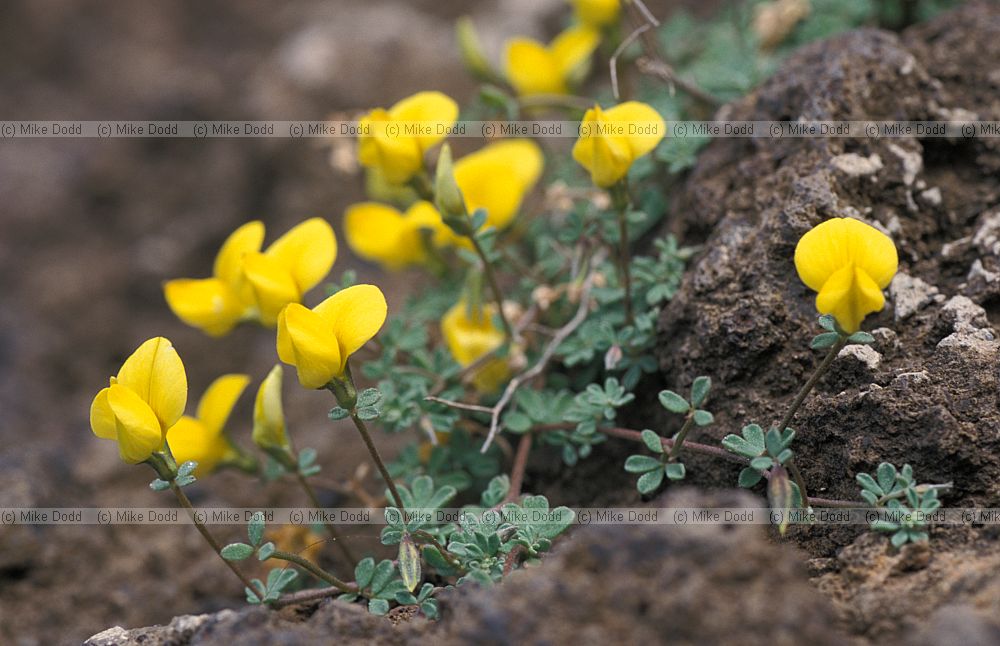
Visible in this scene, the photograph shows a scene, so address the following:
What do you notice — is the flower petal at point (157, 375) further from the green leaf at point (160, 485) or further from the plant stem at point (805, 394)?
the plant stem at point (805, 394)

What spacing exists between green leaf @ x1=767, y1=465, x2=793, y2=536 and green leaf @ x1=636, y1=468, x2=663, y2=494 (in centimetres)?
25

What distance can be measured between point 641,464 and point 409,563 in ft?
1.56

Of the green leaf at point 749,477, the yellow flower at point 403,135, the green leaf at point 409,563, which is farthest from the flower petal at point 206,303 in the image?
the green leaf at point 749,477

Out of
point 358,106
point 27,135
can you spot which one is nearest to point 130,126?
point 27,135

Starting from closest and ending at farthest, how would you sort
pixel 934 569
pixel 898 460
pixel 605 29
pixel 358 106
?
pixel 934 569, pixel 898 460, pixel 605 29, pixel 358 106

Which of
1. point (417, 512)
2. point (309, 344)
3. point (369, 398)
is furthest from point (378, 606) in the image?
point (309, 344)

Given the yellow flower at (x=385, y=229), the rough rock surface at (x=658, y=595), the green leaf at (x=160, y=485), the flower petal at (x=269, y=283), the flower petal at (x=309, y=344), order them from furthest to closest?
1. the yellow flower at (x=385, y=229)
2. the flower petal at (x=269, y=283)
3. the green leaf at (x=160, y=485)
4. the flower petal at (x=309, y=344)
5. the rough rock surface at (x=658, y=595)

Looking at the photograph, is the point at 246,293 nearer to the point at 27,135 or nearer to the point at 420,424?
the point at 420,424

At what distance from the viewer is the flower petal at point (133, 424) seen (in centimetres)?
171

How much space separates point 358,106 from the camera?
3.96 m

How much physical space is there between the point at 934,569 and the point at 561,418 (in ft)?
2.86

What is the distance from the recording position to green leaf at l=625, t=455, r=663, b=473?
72.3 inches

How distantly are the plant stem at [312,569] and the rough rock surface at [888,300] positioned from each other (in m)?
0.76

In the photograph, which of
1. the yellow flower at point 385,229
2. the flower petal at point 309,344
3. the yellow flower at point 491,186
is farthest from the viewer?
the yellow flower at point 385,229
